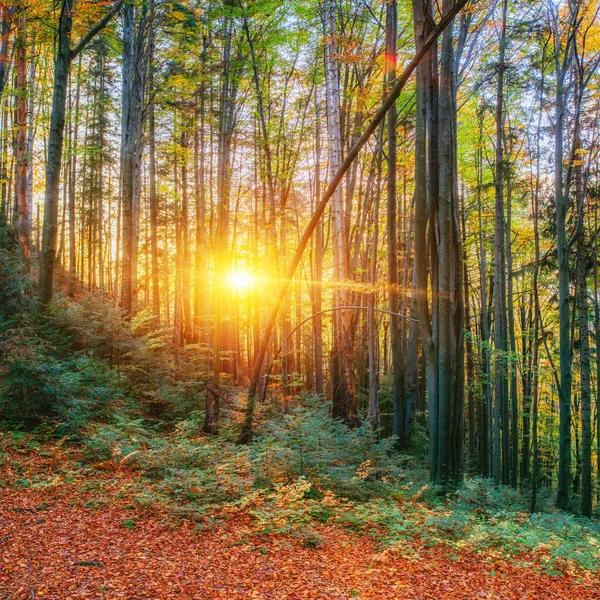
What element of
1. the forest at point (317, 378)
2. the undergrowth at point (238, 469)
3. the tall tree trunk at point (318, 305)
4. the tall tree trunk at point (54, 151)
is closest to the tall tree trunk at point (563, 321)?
the forest at point (317, 378)

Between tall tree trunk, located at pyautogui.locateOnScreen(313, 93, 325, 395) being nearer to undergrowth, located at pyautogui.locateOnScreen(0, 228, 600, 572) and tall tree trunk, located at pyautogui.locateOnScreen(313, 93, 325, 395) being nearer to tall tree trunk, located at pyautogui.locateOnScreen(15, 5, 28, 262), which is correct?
undergrowth, located at pyautogui.locateOnScreen(0, 228, 600, 572)

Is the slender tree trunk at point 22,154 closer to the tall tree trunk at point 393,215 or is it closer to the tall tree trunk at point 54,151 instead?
the tall tree trunk at point 54,151

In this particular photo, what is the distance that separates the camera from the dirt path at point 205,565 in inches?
133

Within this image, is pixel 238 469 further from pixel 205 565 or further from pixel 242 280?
pixel 242 280

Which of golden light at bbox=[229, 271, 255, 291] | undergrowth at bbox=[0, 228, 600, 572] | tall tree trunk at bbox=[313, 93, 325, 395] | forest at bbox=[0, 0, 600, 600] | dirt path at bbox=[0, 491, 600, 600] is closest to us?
dirt path at bbox=[0, 491, 600, 600]

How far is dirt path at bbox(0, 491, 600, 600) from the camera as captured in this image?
→ 3379 millimetres

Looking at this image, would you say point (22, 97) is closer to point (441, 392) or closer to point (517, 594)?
point (441, 392)

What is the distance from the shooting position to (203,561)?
3.89m

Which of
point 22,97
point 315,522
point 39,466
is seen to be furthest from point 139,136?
point 315,522

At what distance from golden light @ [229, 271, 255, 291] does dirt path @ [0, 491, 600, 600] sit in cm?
1731

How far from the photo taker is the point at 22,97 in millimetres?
11883

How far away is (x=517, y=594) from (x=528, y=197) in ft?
48.6

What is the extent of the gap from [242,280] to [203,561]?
68.4 ft

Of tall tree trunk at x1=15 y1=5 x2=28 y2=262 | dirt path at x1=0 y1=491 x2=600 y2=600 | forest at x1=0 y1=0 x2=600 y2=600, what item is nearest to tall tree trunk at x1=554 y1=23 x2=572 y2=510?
forest at x1=0 y1=0 x2=600 y2=600
